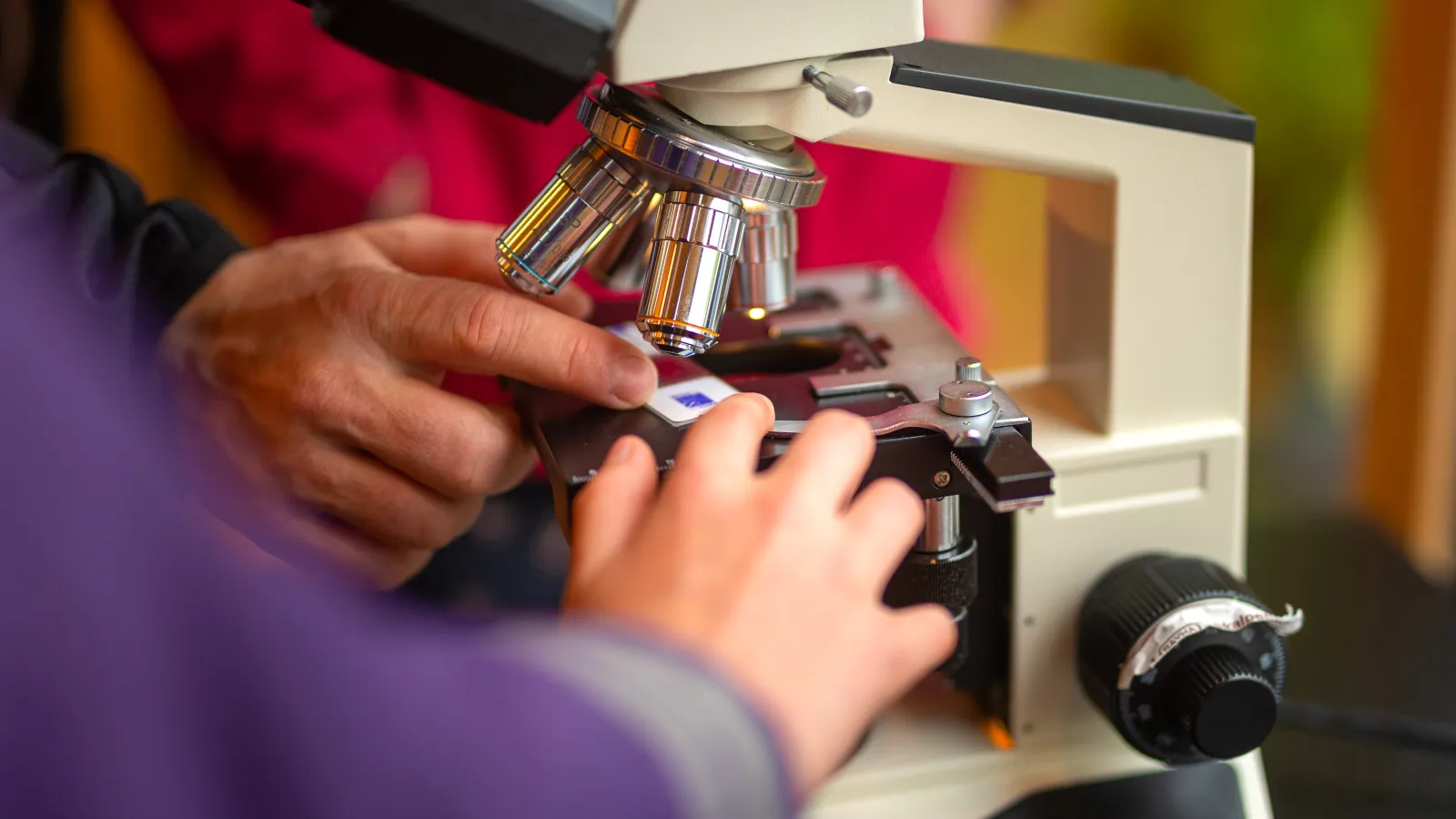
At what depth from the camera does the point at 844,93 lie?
55 centimetres

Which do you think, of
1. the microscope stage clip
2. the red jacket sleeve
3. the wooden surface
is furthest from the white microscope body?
the wooden surface

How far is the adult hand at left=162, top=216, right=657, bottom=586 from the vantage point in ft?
2.23

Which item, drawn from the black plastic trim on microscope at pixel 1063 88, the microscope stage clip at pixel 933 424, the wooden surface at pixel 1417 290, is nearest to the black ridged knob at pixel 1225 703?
the microscope stage clip at pixel 933 424

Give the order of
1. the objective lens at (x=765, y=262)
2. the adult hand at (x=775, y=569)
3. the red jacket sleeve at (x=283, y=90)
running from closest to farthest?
1. the adult hand at (x=775, y=569)
2. the objective lens at (x=765, y=262)
3. the red jacket sleeve at (x=283, y=90)

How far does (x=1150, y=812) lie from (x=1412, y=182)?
119 cm

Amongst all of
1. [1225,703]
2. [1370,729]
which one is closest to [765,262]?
[1225,703]

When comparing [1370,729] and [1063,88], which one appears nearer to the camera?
[1063,88]

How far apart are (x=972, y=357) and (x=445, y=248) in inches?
14.3

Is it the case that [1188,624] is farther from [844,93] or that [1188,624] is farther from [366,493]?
[366,493]

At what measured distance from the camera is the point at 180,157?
5.51 ft

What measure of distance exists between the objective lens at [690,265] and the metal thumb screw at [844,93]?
0.07m

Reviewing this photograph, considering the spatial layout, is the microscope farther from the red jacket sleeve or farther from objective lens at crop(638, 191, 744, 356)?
the red jacket sleeve

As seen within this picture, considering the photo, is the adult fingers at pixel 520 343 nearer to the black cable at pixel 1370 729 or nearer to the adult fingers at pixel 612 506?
the adult fingers at pixel 612 506

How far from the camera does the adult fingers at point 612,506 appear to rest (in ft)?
1.65
